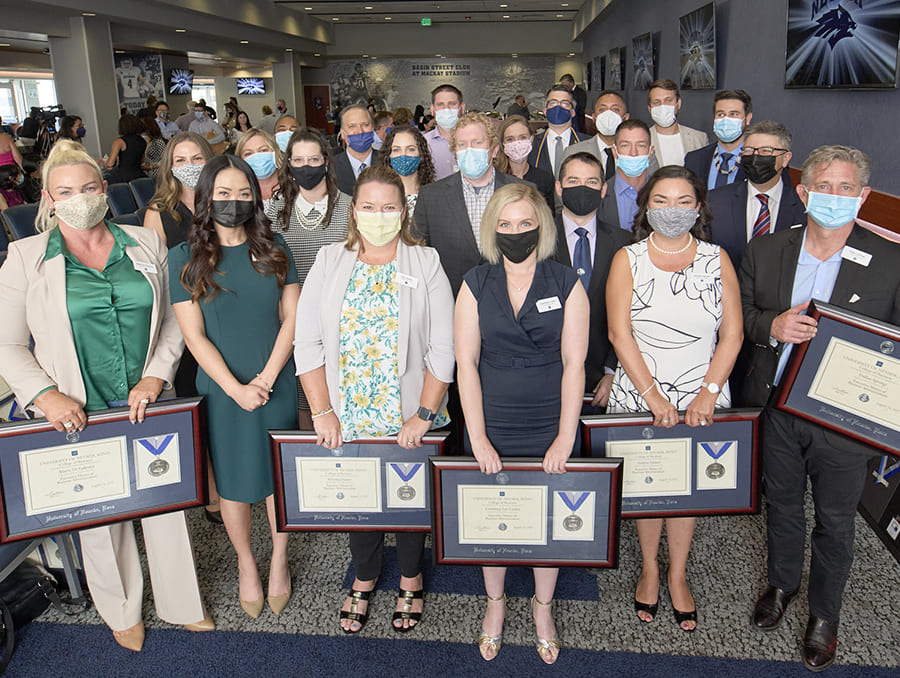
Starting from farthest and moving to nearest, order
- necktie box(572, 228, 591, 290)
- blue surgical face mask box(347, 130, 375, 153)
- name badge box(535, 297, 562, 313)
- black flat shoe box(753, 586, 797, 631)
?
blue surgical face mask box(347, 130, 375, 153) → necktie box(572, 228, 591, 290) → black flat shoe box(753, 586, 797, 631) → name badge box(535, 297, 562, 313)

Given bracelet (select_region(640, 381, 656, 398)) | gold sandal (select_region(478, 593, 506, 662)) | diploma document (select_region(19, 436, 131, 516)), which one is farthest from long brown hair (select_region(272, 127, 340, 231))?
gold sandal (select_region(478, 593, 506, 662))

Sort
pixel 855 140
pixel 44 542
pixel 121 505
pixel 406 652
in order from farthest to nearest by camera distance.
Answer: pixel 855 140 → pixel 44 542 → pixel 406 652 → pixel 121 505

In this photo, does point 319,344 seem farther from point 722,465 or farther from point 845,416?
point 845,416

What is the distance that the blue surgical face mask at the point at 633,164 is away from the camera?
10.6 ft

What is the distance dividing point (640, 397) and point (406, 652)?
1.27 metres

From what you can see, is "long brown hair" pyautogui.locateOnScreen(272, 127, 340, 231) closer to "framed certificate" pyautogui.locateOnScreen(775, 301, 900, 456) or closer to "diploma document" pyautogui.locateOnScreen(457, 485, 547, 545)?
"diploma document" pyautogui.locateOnScreen(457, 485, 547, 545)

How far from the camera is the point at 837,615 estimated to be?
2.43m

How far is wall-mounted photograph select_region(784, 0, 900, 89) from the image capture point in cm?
351

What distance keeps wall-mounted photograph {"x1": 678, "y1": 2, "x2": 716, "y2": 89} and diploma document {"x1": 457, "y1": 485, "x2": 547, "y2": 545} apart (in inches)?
243

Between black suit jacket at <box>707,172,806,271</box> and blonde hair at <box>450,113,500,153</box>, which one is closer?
black suit jacket at <box>707,172,806,271</box>

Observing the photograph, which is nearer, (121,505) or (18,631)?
(121,505)

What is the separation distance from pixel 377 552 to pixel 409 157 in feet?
6.29

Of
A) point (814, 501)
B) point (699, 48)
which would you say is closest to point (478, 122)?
point (814, 501)

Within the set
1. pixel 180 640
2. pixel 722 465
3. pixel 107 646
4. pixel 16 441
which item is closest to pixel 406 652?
pixel 180 640
